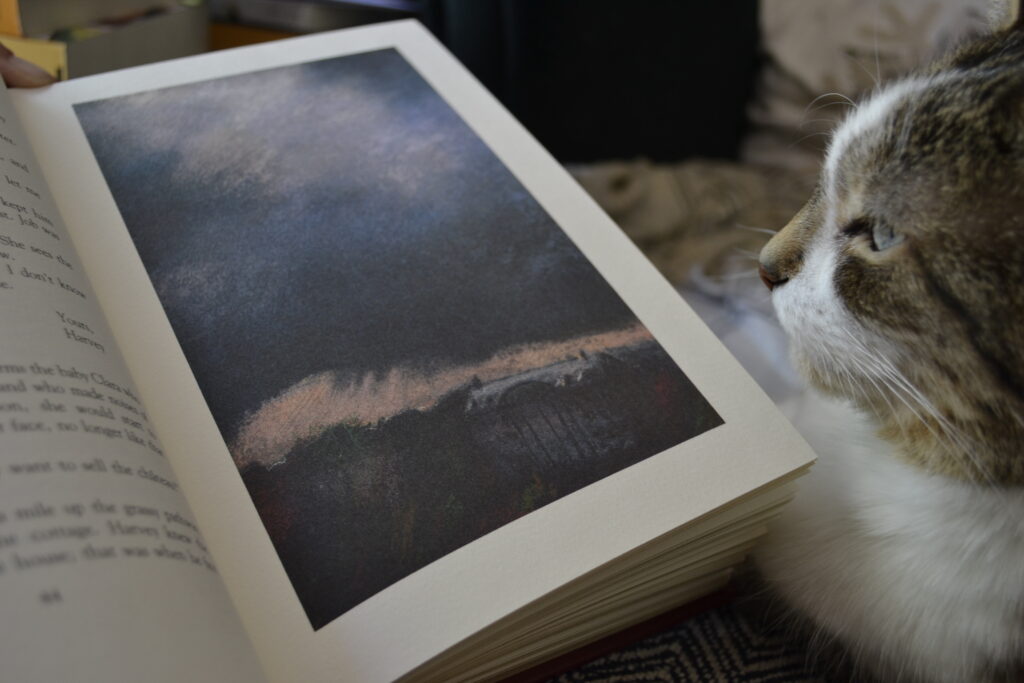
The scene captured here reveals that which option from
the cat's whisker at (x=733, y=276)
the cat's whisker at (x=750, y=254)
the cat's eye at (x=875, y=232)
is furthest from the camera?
the cat's whisker at (x=733, y=276)

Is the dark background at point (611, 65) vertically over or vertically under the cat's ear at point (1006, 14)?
over

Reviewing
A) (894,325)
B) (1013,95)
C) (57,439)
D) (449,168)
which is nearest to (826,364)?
(894,325)

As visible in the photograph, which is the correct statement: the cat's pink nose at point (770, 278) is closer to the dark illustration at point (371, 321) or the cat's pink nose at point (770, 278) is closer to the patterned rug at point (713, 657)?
the dark illustration at point (371, 321)

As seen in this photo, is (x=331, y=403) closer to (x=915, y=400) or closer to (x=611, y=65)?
(x=915, y=400)

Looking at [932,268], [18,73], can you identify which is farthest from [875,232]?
[18,73]

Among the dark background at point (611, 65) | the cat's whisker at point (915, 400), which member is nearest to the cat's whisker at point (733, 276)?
the dark background at point (611, 65)

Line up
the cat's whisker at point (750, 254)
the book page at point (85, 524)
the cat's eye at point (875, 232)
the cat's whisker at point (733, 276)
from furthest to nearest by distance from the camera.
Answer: the cat's whisker at point (733, 276) → the cat's whisker at point (750, 254) → the cat's eye at point (875, 232) → the book page at point (85, 524)
